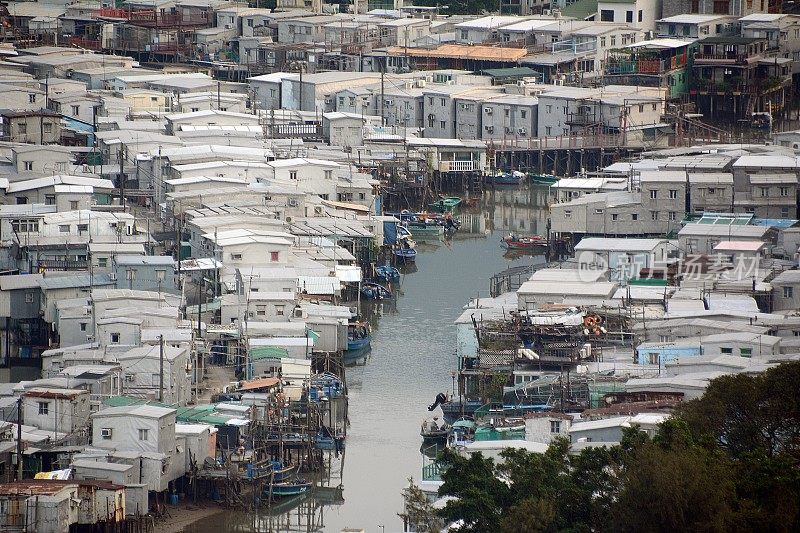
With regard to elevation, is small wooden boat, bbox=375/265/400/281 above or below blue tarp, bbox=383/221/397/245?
below

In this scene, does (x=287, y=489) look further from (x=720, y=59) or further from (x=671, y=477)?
(x=720, y=59)

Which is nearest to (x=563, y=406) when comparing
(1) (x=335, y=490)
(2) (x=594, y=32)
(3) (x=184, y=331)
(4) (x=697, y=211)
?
(1) (x=335, y=490)

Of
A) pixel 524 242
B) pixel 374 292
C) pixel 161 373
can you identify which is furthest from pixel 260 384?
pixel 524 242

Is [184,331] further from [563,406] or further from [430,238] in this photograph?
[430,238]

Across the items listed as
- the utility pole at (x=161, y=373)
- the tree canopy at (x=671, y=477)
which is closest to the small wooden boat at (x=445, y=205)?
the utility pole at (x=161, y=373)

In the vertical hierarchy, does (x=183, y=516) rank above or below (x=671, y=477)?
below

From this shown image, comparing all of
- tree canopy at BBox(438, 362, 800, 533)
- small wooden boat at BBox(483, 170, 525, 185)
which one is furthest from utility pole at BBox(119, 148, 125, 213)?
tree canopy at BBox(438, 362, 800, 533)

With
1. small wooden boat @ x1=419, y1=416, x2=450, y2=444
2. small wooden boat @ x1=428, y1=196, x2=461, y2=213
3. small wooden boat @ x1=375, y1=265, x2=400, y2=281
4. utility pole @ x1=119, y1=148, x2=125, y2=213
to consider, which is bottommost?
small wooden boat @ x1=419, y1=416, x2=450, y2=444

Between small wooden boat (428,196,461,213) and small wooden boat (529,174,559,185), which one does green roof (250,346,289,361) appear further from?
small wooden boat (529,174,559,185)
